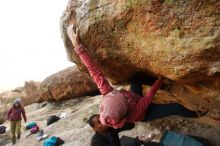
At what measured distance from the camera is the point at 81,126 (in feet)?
43.6

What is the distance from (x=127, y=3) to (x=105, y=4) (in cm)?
56

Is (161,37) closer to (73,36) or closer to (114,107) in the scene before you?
(114,107)

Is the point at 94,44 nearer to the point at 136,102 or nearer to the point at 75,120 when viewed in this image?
the point at 136,102

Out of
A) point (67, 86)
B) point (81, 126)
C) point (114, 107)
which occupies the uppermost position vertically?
point (114, 107)

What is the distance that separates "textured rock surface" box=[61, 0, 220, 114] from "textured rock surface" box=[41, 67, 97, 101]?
12.5 meters

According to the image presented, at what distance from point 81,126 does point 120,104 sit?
812cm

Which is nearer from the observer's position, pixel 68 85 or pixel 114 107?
pixel 114 107

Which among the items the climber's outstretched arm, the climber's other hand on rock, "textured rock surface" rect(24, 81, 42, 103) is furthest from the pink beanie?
"textured rock surface" rect(24, 81, 42, 103)

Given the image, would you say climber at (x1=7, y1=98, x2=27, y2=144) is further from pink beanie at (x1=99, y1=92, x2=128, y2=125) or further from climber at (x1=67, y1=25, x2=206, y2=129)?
pink beanie at (x1=99, y1=92, x2=128, y2=125)

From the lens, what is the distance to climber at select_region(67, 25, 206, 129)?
544 centimetres

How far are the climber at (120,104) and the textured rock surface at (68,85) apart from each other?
41.0 ft

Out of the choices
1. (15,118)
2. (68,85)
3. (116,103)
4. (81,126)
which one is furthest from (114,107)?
(68,85)

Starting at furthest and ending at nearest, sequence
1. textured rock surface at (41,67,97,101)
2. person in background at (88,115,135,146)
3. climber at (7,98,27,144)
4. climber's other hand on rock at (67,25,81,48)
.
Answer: textured rock surface at (41,67,97,101) → climber at (7,98,27,144) → person in background at (88,115,135,146) → climber's other hand on rock at (67,25,81,48)

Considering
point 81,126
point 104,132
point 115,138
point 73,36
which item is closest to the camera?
point 73,36
